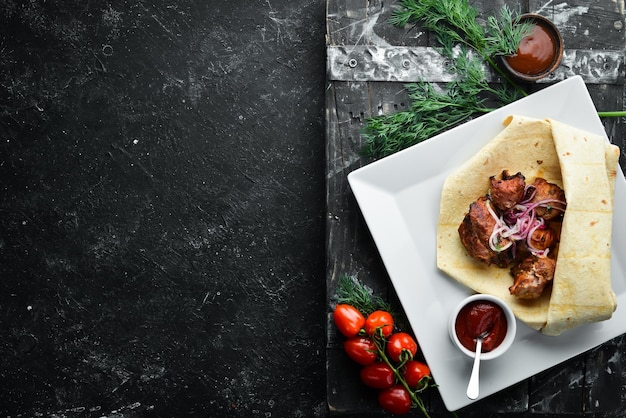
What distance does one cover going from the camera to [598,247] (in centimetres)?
272

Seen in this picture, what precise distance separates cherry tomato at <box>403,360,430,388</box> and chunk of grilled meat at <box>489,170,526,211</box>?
0.79 m

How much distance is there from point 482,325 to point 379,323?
0.45 m

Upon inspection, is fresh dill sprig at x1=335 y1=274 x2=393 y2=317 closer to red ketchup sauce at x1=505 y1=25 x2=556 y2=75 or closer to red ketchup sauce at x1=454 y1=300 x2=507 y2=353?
red ketchup sauce at x1=454 y1=300 x2=507 y2=353

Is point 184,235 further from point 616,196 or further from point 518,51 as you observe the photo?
point 616,196

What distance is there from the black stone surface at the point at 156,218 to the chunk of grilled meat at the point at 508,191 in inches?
37.3

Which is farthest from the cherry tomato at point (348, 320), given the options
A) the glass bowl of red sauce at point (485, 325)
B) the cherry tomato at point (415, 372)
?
the glass bowl of red sauce at point (485, 325)

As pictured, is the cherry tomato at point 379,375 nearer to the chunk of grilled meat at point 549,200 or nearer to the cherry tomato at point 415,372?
the cherry tomato at point 415,372

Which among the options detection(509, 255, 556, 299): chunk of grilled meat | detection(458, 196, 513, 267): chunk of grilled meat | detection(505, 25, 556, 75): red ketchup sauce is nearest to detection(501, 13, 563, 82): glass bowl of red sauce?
detection(505, 25, 556, 75): red ketchup sauce

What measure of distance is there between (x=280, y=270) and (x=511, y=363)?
1212 mm

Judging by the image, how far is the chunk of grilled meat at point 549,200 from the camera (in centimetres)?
280

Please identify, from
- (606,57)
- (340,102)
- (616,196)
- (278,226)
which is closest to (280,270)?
(278,226)

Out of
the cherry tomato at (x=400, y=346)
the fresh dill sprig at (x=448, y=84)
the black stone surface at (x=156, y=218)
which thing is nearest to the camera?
the cherry tomato at (x=400, y=346)

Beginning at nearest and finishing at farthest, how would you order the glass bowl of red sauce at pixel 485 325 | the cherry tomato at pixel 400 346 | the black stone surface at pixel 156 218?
the glass bowl of red sauce at pixel 485 325
the cherry tomato at pixel 400 346
the black stone surface at pixel 156 218

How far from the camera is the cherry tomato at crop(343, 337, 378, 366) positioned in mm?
2895
